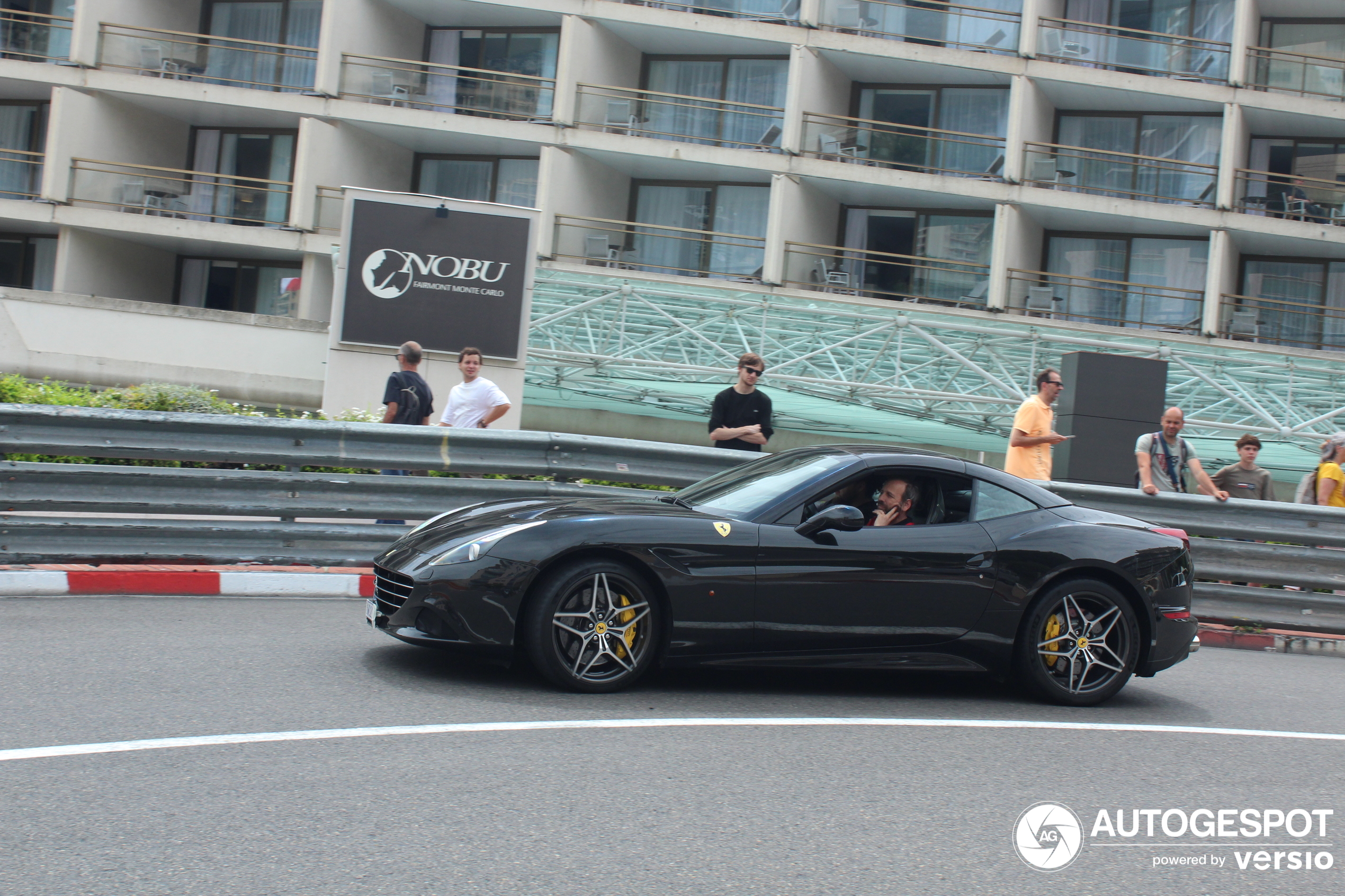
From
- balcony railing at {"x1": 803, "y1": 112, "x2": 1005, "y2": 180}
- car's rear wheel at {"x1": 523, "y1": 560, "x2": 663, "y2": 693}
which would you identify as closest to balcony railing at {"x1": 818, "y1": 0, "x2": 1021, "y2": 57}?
balcony railing at {"x1": 803, "y1": 112, "x2": 1005, "y2": 180}

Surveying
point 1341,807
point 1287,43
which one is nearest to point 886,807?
point 1341,807

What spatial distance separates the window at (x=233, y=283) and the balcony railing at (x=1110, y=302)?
54.6 ft

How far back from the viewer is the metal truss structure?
63.4 feet

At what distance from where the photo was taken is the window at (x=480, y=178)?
91.1 ft

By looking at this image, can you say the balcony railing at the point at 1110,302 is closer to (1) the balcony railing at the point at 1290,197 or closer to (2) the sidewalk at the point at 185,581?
(1) the balcony railing at the point at 1290,197

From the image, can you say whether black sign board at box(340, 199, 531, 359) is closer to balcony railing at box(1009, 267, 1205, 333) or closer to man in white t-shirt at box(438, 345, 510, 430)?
man in white t-shirt at box(438, 345, 510, 430)

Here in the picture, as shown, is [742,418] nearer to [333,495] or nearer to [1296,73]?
[333,495]

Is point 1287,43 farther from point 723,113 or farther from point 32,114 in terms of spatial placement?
point 32,114

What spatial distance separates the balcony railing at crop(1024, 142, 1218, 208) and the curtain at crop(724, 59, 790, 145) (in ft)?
18.6

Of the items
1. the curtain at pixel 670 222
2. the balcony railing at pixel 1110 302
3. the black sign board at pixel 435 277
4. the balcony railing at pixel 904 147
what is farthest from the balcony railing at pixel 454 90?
the black sign board at pixel 435 277

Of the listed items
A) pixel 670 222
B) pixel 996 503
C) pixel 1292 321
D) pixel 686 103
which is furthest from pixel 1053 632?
pixel 1292 321

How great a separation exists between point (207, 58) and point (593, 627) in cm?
2657

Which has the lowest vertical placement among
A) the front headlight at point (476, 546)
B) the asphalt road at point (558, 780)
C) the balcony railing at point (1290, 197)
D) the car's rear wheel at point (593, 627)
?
the asphalt road at point (558, 780)

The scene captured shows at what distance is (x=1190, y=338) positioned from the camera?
25859 millimetres
